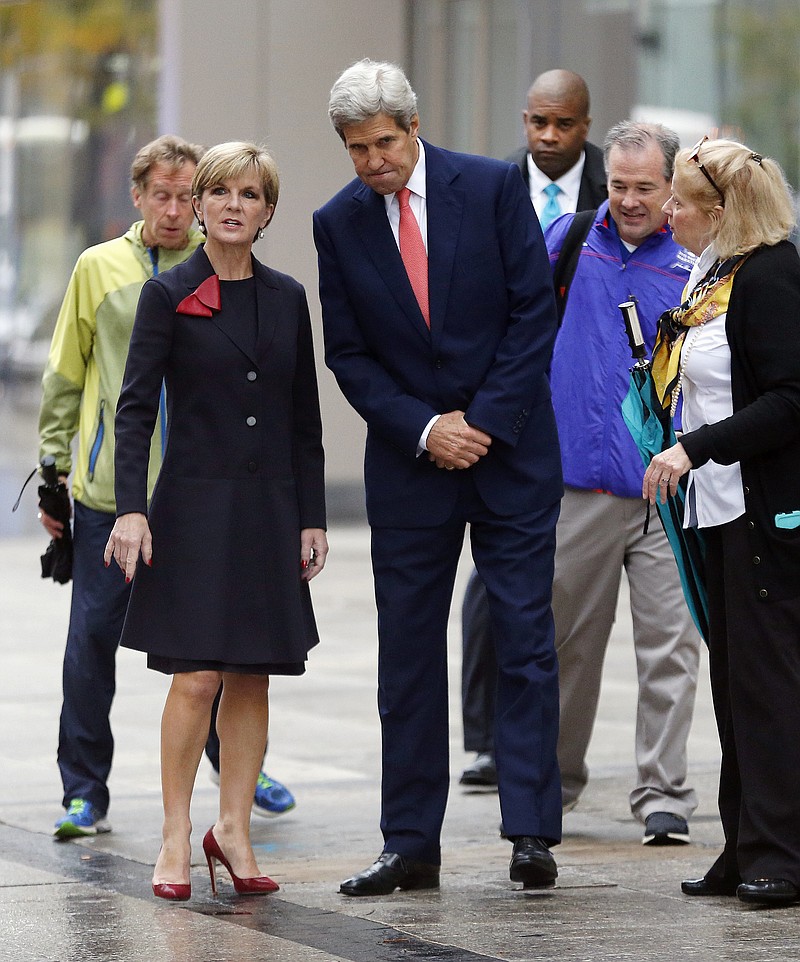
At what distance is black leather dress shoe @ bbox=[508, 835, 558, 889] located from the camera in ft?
16.4

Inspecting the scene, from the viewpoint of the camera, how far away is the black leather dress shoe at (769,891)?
4.84 meters

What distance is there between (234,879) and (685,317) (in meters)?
1.87

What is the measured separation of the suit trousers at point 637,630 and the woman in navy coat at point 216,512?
3.79 feet

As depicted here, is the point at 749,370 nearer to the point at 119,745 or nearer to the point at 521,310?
the point at 521,310

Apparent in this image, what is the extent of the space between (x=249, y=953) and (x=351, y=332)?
5.55 feet

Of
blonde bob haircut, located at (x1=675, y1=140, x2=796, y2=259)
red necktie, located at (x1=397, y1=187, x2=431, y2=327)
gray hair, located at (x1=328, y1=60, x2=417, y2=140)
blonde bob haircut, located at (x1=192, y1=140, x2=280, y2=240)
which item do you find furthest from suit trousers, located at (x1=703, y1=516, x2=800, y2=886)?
blonde bob haircut, located at (x1=192, y1=140, x2=280, y2=240)

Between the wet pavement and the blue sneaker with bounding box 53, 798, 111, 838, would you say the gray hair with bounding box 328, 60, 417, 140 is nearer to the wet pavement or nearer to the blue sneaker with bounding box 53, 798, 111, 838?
the wet pavement

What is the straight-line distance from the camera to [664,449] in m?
5.18

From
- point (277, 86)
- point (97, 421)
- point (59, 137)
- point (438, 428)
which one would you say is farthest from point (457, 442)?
point (59, 137)

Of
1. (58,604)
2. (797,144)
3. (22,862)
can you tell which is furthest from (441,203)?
(797,144)

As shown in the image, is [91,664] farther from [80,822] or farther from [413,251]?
[413,251]

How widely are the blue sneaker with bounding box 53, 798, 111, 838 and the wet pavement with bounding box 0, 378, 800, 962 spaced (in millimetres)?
55

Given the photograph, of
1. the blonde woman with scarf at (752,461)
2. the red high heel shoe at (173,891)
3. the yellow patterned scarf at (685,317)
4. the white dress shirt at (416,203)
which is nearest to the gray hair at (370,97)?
the white dress shirt at (416,203)

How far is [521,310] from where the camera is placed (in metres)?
5.18
